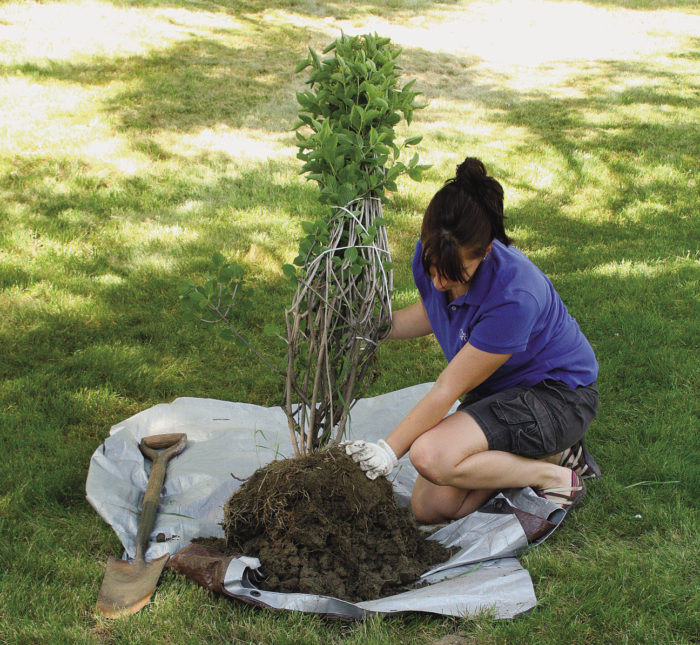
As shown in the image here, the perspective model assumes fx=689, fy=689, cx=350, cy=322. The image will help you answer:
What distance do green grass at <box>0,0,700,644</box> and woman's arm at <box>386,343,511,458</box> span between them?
0.54m

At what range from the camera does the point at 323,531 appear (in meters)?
2.11

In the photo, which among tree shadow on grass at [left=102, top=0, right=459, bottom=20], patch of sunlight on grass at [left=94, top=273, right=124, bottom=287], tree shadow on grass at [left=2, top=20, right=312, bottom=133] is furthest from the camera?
tree shadow on grass at [left=102, top=0, right=459, bottom=20]

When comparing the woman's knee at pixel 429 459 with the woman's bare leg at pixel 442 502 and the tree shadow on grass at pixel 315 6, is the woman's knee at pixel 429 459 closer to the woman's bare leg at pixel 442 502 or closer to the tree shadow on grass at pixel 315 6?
the woman's bare leg at pixel 442 502

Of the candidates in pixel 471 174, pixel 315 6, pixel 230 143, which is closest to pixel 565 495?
pixel 471 174

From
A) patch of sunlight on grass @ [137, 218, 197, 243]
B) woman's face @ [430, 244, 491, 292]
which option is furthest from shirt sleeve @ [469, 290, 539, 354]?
patch of sunlight on grass @ [137, 218, 197, 243]

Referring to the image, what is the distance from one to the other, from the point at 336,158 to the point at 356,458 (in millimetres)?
942

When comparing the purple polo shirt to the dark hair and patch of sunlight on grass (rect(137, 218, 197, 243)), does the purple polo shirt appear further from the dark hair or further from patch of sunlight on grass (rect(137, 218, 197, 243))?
patch of sunlight on grass (rect(137, 218, 197, 243))

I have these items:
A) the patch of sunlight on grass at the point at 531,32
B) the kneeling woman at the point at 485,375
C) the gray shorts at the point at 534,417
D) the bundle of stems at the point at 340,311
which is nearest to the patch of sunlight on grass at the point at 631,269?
the kneeling woman at the point at 485,375

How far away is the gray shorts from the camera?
235 cm

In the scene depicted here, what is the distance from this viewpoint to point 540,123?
7512 millimetres

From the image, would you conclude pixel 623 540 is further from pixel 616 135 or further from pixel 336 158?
pixel 616 135

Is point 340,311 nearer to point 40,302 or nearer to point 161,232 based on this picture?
point 40,302

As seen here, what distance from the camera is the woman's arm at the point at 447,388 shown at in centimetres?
222

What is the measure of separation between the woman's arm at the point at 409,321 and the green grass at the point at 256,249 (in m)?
0.79
